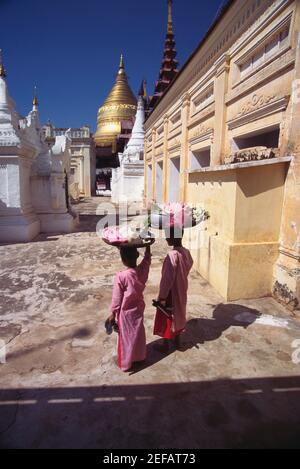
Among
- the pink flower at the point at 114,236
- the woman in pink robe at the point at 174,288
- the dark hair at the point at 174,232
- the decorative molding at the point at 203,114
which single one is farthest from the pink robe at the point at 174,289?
the decorative molding at the point at 203,114

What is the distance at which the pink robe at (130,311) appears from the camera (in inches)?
102

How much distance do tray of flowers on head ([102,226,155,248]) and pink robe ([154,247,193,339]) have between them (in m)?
0.42

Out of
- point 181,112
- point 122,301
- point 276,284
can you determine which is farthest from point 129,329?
point 181,112

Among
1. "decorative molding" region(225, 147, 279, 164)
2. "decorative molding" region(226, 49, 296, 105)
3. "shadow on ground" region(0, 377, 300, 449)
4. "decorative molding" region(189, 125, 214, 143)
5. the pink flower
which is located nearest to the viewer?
"shadow on ground" region(0, 377, 300, 449)

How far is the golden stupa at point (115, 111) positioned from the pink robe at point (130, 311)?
3115 centimetres

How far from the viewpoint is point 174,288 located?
2953mm

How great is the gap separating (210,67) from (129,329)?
7.49 meters

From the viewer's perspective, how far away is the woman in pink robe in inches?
113

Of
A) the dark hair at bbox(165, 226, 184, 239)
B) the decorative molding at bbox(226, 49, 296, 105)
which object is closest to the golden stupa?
the decorative molding at bbox(226, 49, 296, 105)

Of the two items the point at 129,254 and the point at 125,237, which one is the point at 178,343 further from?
the point at 125,237

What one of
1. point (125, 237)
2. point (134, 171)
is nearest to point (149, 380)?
point (125, 237)

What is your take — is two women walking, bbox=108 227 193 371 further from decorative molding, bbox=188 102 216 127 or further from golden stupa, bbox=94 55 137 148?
golden stupa, bbox=94 55 137 148

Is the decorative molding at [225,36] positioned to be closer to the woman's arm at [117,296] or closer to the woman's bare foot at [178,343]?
the woman's arm at [117,296]
